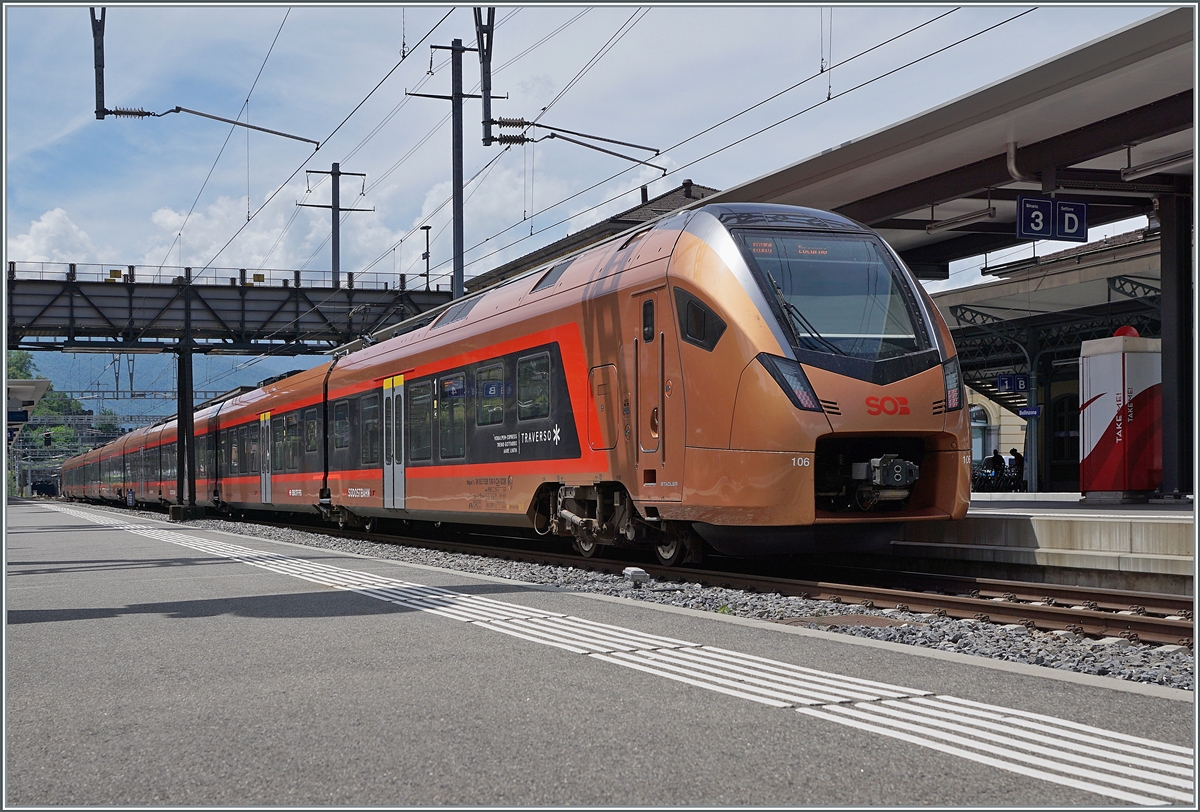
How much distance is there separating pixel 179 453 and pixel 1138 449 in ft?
97.1

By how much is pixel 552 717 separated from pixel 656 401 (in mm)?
6181

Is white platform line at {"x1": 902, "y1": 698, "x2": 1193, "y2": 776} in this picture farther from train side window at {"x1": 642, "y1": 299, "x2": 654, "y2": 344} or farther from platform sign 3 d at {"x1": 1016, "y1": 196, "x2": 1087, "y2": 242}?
platform sign 3 d at {"x1": 1016, "y1": 196, "x2": 1087, "y2": 242}

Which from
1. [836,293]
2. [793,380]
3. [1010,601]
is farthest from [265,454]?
[1010,601]

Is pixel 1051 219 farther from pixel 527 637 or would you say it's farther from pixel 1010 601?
pixel 527 637

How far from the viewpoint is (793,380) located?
32.3ft

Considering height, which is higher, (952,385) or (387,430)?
(952,385)

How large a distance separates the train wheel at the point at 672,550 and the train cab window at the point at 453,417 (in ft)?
13.0

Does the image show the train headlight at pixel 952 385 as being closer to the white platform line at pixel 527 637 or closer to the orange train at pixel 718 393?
the orange train at pixel 718 393

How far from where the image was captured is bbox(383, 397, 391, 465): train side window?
18344 millimetres

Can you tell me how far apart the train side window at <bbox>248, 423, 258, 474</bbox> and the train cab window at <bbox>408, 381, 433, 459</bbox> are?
38.2 feet

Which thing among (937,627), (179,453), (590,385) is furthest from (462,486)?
(179,453)

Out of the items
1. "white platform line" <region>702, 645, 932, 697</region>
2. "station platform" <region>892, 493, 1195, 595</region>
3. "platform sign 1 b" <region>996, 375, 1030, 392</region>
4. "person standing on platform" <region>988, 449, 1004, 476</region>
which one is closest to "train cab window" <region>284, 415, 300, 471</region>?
"station platform" <region>892, 493, 1195, 595</region>

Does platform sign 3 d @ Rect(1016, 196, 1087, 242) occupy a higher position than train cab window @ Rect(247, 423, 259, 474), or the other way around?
platform sign 3 d @ Rect(1016, 196, 1087, 242)

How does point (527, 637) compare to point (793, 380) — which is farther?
point (793, 380)
